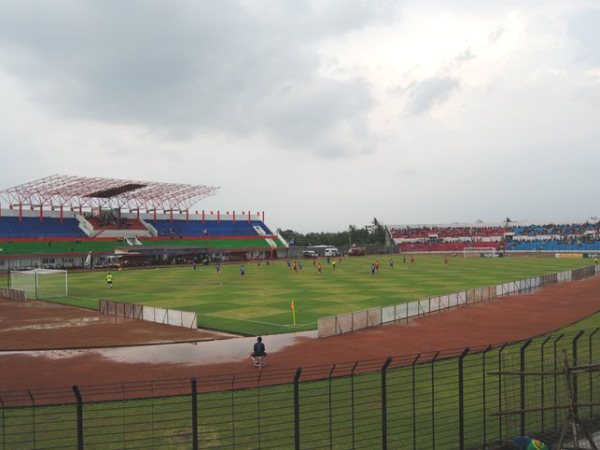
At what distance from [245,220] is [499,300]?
309 feet

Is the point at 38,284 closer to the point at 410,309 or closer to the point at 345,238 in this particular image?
the point at 410,309

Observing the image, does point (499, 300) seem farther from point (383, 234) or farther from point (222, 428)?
point (383, 234)

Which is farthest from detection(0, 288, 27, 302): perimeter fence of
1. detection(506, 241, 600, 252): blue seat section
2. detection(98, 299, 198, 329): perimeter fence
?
detection(506, 241, 600, 252): blue seat section

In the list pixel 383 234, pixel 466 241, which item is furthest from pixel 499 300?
pixel 383 234

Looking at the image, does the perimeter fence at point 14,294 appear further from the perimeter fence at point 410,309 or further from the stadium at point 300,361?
the perimeter fence at point 410,309

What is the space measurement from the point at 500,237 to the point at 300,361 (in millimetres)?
128724

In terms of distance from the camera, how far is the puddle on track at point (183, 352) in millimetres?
22000

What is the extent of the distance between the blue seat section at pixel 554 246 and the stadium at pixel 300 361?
6374 centimetres

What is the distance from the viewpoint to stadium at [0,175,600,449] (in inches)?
476

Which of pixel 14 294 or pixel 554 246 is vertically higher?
pixel 14 294

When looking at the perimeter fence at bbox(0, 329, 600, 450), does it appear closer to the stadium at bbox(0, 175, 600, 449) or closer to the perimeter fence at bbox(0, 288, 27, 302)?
the stadium at bbox(0, 175, 600, 449)

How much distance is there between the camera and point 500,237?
13888 centimetres

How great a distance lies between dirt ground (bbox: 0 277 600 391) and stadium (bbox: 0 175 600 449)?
0.12 m

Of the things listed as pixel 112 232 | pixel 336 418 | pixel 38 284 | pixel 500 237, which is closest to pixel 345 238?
pixel 500 237
